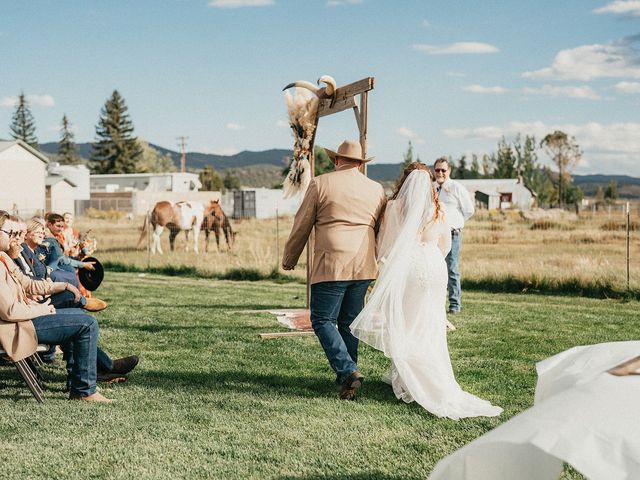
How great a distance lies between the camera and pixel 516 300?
44.3ft

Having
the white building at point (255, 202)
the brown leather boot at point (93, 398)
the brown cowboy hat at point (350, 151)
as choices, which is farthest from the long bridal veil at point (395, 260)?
the white building at point (255, 202)

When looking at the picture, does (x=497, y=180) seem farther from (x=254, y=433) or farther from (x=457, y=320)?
(x=254, y=433)

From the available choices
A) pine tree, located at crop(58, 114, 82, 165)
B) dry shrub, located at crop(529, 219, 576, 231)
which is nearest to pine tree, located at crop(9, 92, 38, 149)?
pine tree, located at crop(58, 114, 82, 165)

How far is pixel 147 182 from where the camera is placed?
90188 millimetres

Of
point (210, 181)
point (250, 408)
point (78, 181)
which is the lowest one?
point (250, 408)

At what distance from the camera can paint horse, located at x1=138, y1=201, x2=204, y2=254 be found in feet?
82.0

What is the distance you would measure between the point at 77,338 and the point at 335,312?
2.11 meters

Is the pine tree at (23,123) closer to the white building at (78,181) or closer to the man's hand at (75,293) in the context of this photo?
the white building at (78,181)

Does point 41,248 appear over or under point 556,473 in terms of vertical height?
over

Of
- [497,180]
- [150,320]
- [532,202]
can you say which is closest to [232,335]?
[150,320]

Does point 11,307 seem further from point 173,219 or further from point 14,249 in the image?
point 173,219

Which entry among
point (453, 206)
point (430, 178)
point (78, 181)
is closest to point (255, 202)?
point (78, 181)

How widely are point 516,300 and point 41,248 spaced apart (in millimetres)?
8251

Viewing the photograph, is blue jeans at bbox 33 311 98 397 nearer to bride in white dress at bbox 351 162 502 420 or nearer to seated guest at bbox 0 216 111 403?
seated guest at bbox 0 216 111 403
